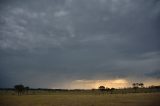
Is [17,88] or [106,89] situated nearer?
[17,88]

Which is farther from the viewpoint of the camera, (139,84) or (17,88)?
(139,84)

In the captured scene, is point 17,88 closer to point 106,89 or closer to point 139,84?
point 106,89

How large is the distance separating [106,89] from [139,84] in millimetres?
27630

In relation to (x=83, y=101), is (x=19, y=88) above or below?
above

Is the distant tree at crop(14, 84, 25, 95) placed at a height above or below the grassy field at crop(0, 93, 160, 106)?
above

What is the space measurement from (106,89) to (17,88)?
2792 inches

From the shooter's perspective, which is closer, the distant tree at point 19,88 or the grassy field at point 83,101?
the grassy field at point 83,101

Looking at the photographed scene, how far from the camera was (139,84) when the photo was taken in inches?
7613

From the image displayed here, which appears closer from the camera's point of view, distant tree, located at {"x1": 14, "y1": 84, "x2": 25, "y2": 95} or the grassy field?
the grassy field

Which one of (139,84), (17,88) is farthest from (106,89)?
(17,88)

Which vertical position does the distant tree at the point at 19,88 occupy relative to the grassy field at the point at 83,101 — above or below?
above

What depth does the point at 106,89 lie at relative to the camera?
190 m

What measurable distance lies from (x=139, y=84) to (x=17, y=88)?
96.7 m

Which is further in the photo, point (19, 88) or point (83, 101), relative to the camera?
point (19, 88)
